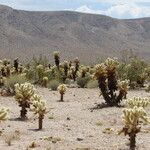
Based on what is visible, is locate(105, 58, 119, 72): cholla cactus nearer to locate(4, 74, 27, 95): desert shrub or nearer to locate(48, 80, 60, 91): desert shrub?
locate(4, 74, 27, 95): desert shrub

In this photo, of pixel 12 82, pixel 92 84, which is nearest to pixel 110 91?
pixel 12 82

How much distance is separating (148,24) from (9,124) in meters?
158

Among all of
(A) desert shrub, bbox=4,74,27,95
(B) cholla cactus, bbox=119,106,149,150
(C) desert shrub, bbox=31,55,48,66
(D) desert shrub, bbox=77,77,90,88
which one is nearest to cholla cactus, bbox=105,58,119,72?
(A) desert shrub, bbox=4,74,27,95

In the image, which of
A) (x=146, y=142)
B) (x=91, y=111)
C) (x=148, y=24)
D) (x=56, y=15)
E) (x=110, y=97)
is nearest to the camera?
(x=146, y=142)

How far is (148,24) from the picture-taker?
17425cm

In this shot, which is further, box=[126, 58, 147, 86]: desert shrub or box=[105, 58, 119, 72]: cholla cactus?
box=[126, 58, 147, 86]: desert shrub

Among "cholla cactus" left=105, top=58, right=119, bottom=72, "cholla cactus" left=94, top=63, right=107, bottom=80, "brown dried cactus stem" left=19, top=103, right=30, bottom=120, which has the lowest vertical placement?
"brown dried cactus stem" left=19, top=103, right=30, bottom=120

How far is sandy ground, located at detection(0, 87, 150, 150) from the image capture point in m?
16.3

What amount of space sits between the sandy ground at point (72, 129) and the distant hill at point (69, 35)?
3014 inches

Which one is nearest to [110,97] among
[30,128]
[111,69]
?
[111,69]

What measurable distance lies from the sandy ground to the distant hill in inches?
3014

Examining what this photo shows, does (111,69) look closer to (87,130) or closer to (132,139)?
(87,130)

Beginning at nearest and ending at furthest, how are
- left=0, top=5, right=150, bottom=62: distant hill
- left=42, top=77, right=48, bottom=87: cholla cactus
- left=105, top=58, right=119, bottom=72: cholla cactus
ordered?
left=105, top=58, right=119, bottom=72: cholla cactus → left=42, top=77, right=48, bottom=87: cholla cactus → left=0, top=5, right=150, bottom=62: distant hill

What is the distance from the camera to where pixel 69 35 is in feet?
463
